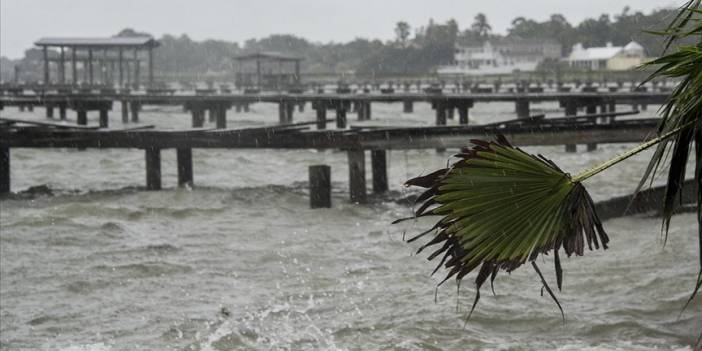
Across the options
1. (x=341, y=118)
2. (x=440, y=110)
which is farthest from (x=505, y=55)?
(x=341, y=118)

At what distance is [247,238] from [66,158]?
15.4 meters

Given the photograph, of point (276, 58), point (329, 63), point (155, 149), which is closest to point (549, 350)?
point (155, 149)

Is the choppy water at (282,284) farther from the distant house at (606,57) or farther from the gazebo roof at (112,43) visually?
the distant house at (606,57)

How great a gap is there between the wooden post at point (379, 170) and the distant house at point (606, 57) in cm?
9214

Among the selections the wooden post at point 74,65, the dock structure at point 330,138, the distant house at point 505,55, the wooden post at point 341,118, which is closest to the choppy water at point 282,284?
the dock structure at point 330,138

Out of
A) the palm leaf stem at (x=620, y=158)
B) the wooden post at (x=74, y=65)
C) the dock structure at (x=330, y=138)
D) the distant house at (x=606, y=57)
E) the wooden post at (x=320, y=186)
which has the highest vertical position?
the distant house at (x=606, y=57)

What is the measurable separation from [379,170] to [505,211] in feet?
47.3

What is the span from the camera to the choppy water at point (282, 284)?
7.70 metres

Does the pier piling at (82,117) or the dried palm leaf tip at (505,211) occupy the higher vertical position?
the pier piling at (82,117)

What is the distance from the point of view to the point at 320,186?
15.3m

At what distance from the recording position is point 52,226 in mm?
14195

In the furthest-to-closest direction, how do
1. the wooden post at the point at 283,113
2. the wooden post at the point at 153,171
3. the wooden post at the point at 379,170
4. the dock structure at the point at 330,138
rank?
the wooden post at the point at 283,113
the wooden post at the point at 153,171
the wooden post at the point at 379,170
the dock structure at the point at 330,138

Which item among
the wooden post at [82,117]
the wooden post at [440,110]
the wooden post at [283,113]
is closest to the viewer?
the wooden post at [440,110]

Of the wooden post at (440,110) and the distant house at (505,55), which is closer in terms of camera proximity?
the wooden post at (440,110)
